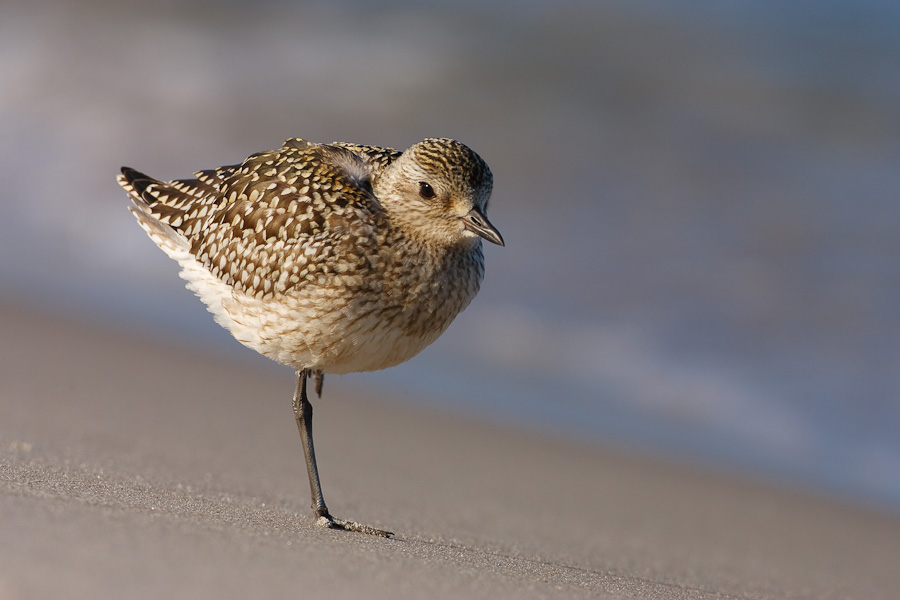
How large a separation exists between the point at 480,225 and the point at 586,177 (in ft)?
22.4

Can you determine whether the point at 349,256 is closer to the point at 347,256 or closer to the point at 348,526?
the point at 347,256

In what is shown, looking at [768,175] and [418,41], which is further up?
[418,41]

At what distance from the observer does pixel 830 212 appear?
1062 centimetres

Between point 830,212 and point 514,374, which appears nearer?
point 514,374

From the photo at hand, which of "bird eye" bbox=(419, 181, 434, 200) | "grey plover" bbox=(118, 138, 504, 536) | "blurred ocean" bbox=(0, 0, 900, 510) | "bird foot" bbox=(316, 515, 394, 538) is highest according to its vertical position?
"blurred ocean" bbox=(0, 0, 900, 510)

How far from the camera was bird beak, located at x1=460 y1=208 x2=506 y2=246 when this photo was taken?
4766 mm

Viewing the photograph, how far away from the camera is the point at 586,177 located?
11.5 m

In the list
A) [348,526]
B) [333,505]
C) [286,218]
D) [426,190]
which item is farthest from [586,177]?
[348,526]

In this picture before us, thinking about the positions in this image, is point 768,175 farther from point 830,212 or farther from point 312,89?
point 312,89

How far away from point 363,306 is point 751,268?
573cm

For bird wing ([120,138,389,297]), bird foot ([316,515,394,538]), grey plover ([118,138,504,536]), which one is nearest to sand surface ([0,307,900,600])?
bird foot ([316,515,394,538])

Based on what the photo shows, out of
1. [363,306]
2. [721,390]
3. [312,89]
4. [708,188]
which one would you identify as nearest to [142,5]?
[312,89]

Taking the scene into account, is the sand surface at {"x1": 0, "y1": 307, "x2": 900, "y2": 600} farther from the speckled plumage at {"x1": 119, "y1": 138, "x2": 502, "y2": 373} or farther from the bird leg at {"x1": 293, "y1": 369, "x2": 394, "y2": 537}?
the speckled plumage at {"x1": 119, "y1": 138, "x2": 502, "y2": 373}

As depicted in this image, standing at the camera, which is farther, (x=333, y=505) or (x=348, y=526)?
(x=333, y=505)
